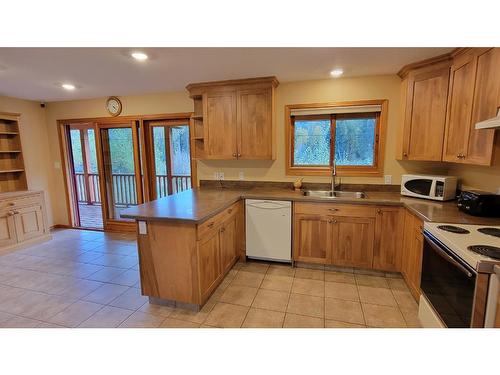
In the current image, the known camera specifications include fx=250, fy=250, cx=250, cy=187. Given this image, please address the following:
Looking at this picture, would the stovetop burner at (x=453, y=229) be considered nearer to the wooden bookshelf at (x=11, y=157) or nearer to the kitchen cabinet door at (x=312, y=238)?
the kitchen cabinet door at (x=312, y=238)

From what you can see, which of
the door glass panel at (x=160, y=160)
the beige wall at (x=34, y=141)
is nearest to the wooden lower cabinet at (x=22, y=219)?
the beige wall at (x=34, y=141)

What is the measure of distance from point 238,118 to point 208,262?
1.80m

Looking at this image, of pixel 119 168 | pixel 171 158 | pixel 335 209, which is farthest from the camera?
pixel 119 168

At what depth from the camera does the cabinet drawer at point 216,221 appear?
212 centimetres

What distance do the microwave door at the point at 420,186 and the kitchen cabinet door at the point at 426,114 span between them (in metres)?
0.24

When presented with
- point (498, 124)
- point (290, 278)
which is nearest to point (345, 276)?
point (290, 278)

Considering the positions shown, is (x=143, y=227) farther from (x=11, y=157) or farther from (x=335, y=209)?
(x=11, y=157)

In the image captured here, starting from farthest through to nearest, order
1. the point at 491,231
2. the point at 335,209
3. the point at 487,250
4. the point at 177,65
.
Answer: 1. the point at 335,209
2. the point at 177,65
3. the point at 491,231
4. the point at 487,250

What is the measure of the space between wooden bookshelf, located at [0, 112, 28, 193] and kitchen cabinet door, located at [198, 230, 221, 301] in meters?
3.58

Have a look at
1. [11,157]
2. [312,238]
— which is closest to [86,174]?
[11,157]

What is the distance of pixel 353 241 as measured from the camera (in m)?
2.76

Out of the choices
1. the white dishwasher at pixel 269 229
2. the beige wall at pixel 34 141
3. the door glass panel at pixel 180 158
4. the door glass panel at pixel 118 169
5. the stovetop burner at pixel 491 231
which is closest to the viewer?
the stovetop burner at pixel 491 231

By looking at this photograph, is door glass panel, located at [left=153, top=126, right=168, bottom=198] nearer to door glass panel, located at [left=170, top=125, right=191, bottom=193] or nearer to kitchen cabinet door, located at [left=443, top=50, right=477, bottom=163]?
door glass panel, located at [left=170, top=125, right=191, bottom=193]

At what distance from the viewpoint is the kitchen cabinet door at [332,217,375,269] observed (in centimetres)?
270
